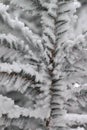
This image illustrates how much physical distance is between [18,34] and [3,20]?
0.32ft

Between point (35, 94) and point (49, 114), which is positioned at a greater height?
point (35, 94)

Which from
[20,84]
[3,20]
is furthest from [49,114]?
[3,20]

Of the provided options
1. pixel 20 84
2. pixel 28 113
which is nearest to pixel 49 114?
pixel 28 113

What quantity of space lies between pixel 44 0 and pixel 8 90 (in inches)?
22.6

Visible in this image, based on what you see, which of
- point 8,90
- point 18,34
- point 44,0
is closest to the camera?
point 44,0

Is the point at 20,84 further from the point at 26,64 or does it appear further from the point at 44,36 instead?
the point at 44,36

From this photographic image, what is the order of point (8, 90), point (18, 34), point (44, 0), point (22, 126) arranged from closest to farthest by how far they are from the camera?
point (44, 0) < point (18, 34) < point (22, 126) < point (8, 90)

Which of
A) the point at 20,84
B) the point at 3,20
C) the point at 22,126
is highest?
the point at 3,20

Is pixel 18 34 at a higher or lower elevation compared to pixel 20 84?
higher

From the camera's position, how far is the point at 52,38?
1442 mm

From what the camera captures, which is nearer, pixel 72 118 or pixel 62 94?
pixel 62 94

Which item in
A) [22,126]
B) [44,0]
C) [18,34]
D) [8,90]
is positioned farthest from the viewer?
[8,90]

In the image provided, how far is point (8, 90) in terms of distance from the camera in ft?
5.75

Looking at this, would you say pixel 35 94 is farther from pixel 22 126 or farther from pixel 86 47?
pixel 86 47
